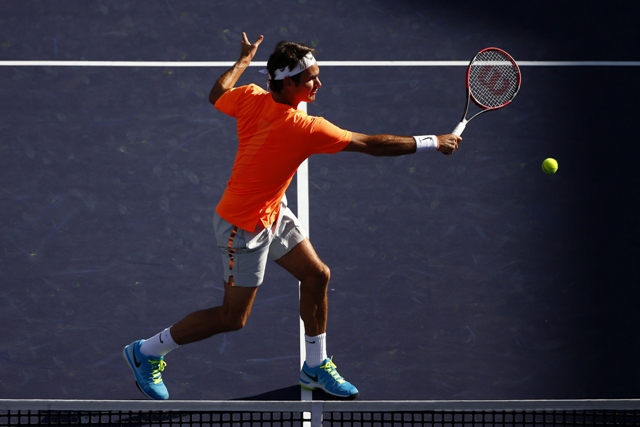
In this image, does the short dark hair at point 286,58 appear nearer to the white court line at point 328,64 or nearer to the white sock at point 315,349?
the white sock at point 315,349

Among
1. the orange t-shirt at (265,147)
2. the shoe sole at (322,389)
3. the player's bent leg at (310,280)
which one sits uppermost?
the orange t-shirt at (265,147)

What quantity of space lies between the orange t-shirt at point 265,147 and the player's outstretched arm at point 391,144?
0.06 metres

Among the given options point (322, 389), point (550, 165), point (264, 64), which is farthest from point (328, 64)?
point (322, 389)

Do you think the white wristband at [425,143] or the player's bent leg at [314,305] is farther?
the player's bent leg at [314,305]

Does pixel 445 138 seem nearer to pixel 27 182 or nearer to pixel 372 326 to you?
pixel 372 326

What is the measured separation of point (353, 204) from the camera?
625 centimetres

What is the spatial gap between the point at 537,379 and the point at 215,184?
92.5 inches

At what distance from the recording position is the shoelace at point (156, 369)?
521 centimetres

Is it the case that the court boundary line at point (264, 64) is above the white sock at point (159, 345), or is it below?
above

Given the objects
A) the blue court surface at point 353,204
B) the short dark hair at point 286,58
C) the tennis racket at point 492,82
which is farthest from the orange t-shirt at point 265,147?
the tennis racket at point 492,82

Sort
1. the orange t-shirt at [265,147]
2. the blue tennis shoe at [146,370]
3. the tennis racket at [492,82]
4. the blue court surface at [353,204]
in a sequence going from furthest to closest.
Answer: the tennis racket at [492,82]
the blue court surface at [353,204]
the blue tennis shoe at [146,370]
the orange t-shirt at [265,147]

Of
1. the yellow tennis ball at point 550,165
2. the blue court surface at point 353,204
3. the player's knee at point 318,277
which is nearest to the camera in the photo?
the player's knee at point 318,277

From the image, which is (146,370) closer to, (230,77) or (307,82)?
(230,77)

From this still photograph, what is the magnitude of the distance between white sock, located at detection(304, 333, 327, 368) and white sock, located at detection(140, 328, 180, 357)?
71 cm
